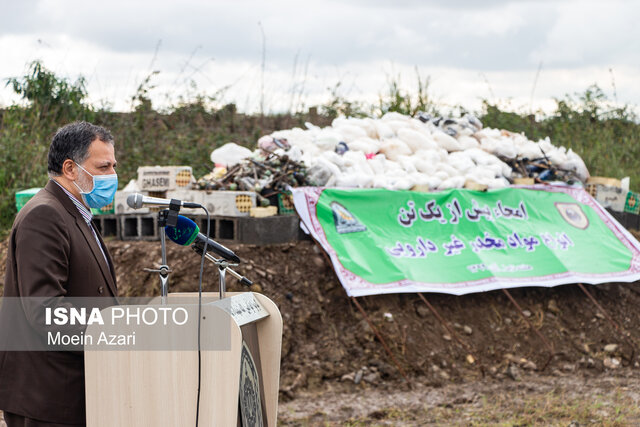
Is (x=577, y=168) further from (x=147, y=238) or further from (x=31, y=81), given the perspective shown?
(x=31, y=81)

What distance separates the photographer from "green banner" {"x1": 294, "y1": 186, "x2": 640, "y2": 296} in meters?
6.66

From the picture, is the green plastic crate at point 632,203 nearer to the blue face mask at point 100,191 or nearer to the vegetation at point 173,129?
the vegetation at point 173,129

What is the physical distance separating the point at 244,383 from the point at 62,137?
1.10m

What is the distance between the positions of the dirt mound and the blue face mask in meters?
3.41

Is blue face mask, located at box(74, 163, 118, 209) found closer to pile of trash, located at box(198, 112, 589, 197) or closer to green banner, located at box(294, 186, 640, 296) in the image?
green banner, located at box(294, 186, 640, 296)

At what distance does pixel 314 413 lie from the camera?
5543 mm

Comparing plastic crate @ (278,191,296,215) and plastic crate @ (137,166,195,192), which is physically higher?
plastic crate @ (137,166,195,192)

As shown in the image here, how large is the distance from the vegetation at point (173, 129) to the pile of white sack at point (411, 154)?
144cm

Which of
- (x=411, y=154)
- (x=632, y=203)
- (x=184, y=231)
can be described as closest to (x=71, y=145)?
(x=184, y=231)

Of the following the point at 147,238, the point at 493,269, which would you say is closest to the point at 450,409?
the point at 493,269

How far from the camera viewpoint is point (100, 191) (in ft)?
9.21

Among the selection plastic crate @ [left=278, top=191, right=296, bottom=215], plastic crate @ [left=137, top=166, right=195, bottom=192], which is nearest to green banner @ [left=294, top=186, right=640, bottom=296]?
plastic crate @ [left=278, top=191, right=296, bottom=215]

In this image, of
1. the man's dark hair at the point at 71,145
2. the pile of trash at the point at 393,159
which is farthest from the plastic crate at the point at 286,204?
the man's dark hair at the point at 71,145

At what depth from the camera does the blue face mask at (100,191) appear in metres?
2.76
